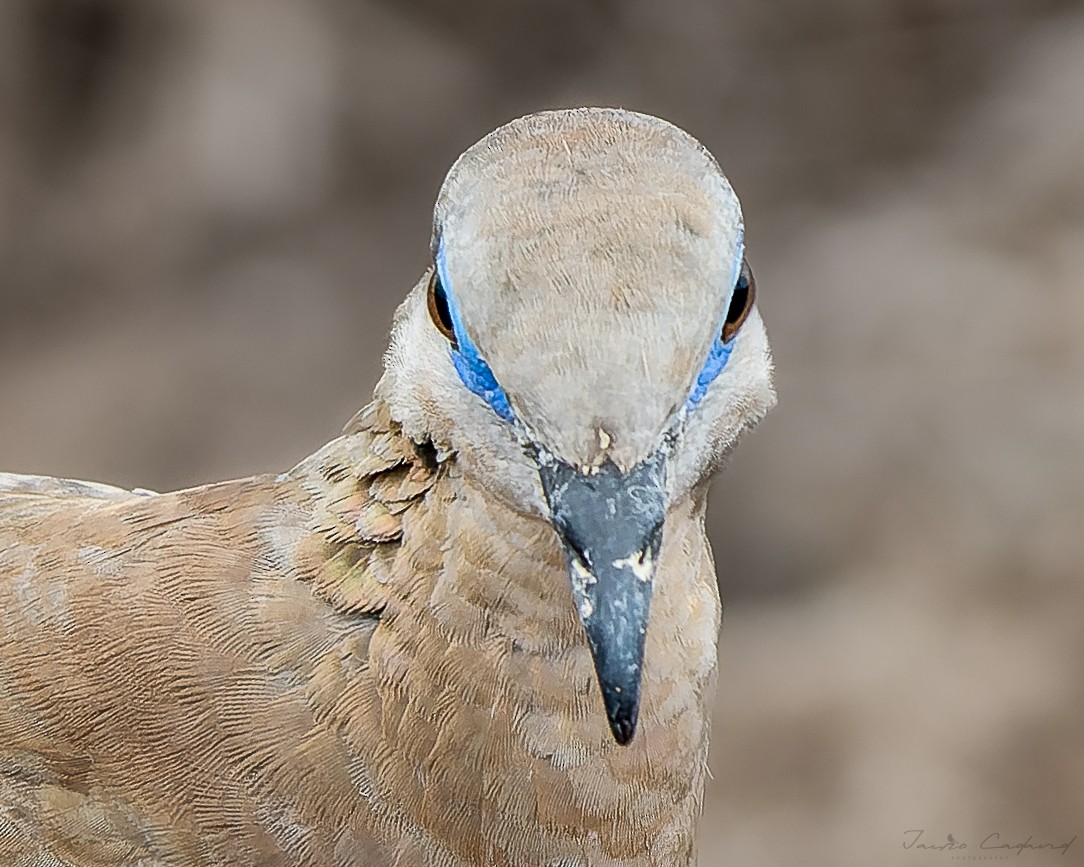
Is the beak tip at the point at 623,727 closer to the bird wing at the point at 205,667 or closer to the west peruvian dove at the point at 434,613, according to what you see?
the west peruvian dove at the point at 434,613

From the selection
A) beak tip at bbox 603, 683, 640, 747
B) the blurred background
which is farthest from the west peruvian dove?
the blurred background

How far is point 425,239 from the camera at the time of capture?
6.73 m

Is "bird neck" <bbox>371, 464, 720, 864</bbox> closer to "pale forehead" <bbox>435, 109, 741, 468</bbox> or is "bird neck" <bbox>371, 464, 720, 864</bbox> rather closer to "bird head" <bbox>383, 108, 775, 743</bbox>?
"bird head" <bbox>383, 108, 775, 743</bbox>

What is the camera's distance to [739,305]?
5.59ft

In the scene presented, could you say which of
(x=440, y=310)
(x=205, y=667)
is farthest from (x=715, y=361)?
(x=205, y=667)

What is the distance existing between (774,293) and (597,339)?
461cm

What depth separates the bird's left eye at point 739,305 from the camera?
1681 millimetres

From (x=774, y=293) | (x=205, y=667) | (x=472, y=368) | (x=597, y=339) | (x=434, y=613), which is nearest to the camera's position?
(x=597, y=339)

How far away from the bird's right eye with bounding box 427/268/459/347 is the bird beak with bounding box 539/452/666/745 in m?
0.24

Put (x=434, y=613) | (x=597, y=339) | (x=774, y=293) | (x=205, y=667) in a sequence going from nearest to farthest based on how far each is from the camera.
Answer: (x=597, y=339)
(x=434, y=613)
(x=205, y=667)
(x=774, y=293)

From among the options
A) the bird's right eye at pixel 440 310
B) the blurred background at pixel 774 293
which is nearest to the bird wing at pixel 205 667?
the bird's right eye at pixel 440 310

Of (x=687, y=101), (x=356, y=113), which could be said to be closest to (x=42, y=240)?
(x=356, y=113)

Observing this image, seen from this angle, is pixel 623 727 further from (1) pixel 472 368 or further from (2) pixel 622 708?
(1) pixel 472 368

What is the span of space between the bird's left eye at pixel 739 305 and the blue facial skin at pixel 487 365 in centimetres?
1
